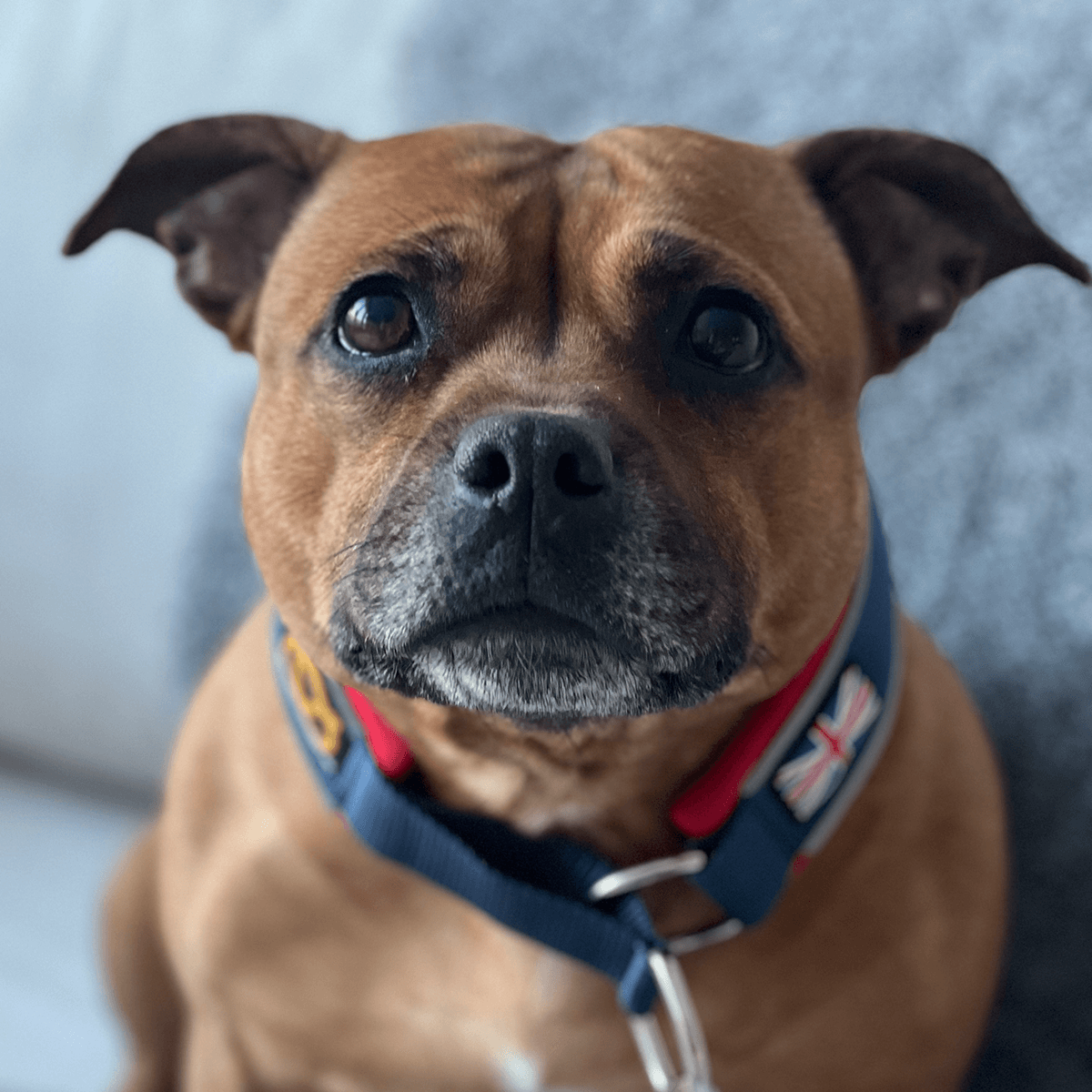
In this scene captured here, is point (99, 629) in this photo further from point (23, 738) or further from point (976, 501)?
point (976, 501)

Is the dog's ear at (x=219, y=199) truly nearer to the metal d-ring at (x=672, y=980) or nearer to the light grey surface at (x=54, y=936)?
the metal d-ring at (x=672, y=980)

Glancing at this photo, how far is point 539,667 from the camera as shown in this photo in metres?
0.96

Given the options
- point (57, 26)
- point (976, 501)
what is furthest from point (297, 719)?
point (57, 26)

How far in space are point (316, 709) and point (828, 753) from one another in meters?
0.48

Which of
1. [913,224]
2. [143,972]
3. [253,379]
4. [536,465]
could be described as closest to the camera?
[536,465]

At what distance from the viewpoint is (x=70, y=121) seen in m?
1.91

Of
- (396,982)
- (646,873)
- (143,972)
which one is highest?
(646,873)

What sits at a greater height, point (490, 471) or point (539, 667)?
point (490, 471)

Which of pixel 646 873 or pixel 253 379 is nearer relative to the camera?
pixel 646 873

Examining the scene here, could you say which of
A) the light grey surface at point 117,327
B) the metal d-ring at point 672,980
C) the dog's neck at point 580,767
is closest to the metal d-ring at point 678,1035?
the metal d-ring at point 672,980

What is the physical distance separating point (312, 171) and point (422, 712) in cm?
52

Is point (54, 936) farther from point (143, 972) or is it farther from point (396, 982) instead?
point (396, 982)

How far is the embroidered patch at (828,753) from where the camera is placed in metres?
1.14

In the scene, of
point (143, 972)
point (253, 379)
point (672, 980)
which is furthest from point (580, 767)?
point (253, 379)
